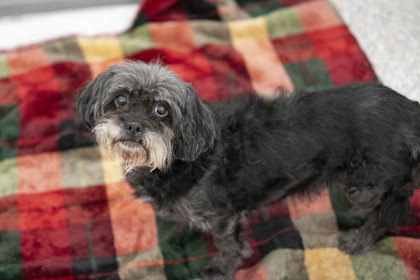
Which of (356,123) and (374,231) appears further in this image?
(374,231)

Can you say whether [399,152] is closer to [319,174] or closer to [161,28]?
[319,174]

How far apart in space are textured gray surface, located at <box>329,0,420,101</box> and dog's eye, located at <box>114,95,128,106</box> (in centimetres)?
271

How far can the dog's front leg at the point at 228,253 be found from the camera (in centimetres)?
298

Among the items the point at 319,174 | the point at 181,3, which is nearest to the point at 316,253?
the point at 319,174

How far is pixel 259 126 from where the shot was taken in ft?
9.03

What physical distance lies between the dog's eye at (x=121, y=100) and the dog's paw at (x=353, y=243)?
218 cm

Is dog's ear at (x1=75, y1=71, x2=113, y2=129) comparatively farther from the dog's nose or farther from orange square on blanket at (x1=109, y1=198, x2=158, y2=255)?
orange square on blanket at (x1=109, y1=198, x2=158, y2=255)

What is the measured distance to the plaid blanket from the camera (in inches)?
125

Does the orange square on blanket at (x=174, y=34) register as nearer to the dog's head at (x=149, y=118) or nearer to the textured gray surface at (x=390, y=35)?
the textured gray surface at (x=390, y=35)

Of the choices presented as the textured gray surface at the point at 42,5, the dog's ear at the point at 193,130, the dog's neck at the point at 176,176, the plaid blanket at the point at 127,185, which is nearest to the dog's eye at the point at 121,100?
the dog's ear at the point at 193,130

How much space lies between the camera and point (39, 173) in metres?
3.69

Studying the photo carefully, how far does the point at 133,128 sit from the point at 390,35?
326 centimetres

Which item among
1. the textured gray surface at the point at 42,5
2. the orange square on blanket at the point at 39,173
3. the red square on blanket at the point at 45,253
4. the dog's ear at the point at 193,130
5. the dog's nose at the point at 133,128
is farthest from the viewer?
the textured gray surface at the point at 42,5

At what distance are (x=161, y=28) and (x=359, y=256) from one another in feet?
10.7
